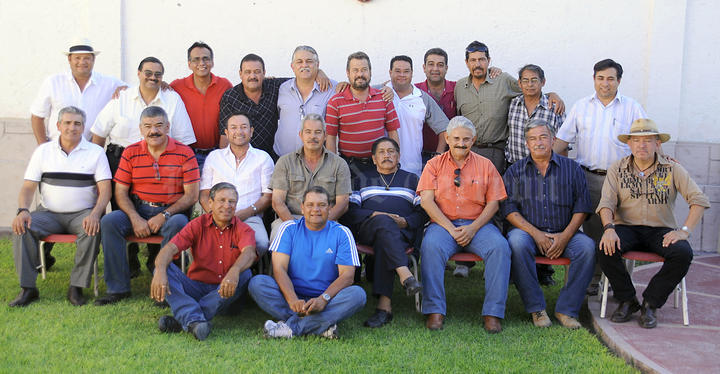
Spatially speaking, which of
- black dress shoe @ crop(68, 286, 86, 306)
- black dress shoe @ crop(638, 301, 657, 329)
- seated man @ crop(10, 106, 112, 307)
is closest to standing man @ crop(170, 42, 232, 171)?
seated man @ crop(10, 106, 112, 307)

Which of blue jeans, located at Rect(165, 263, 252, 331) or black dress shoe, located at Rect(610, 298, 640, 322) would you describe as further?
black dress shoe, located at Rect(610, 298, 640, 322)

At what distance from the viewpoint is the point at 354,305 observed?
4633mm

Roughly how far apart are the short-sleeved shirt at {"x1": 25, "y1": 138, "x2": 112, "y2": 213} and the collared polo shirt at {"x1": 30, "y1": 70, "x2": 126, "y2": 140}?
0.55m

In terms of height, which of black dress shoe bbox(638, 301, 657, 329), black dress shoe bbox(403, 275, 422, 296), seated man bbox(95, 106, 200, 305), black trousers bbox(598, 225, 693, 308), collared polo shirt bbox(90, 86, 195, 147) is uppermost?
collared polo shirt bbox(90, 86, 195, 147)

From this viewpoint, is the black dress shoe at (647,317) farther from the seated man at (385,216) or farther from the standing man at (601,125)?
the seated man at (385,216)

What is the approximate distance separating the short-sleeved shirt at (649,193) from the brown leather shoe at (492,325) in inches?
51.7

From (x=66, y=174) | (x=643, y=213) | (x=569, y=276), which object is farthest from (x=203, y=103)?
(x=643, y=213)

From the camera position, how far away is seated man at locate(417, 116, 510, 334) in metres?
5.02

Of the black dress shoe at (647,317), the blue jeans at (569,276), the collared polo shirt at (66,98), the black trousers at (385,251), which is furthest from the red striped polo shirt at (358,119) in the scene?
the black dress shoe at (647,317)

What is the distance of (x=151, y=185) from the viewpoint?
5.68 m

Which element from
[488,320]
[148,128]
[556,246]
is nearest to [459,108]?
[556,246]

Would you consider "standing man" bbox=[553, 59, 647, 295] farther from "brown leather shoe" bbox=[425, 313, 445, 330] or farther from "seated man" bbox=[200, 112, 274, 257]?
"seated man" bbox=[200, 112, 274, 257]

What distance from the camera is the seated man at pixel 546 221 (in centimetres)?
506

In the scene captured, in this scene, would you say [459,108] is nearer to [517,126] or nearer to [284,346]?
[517,126]
